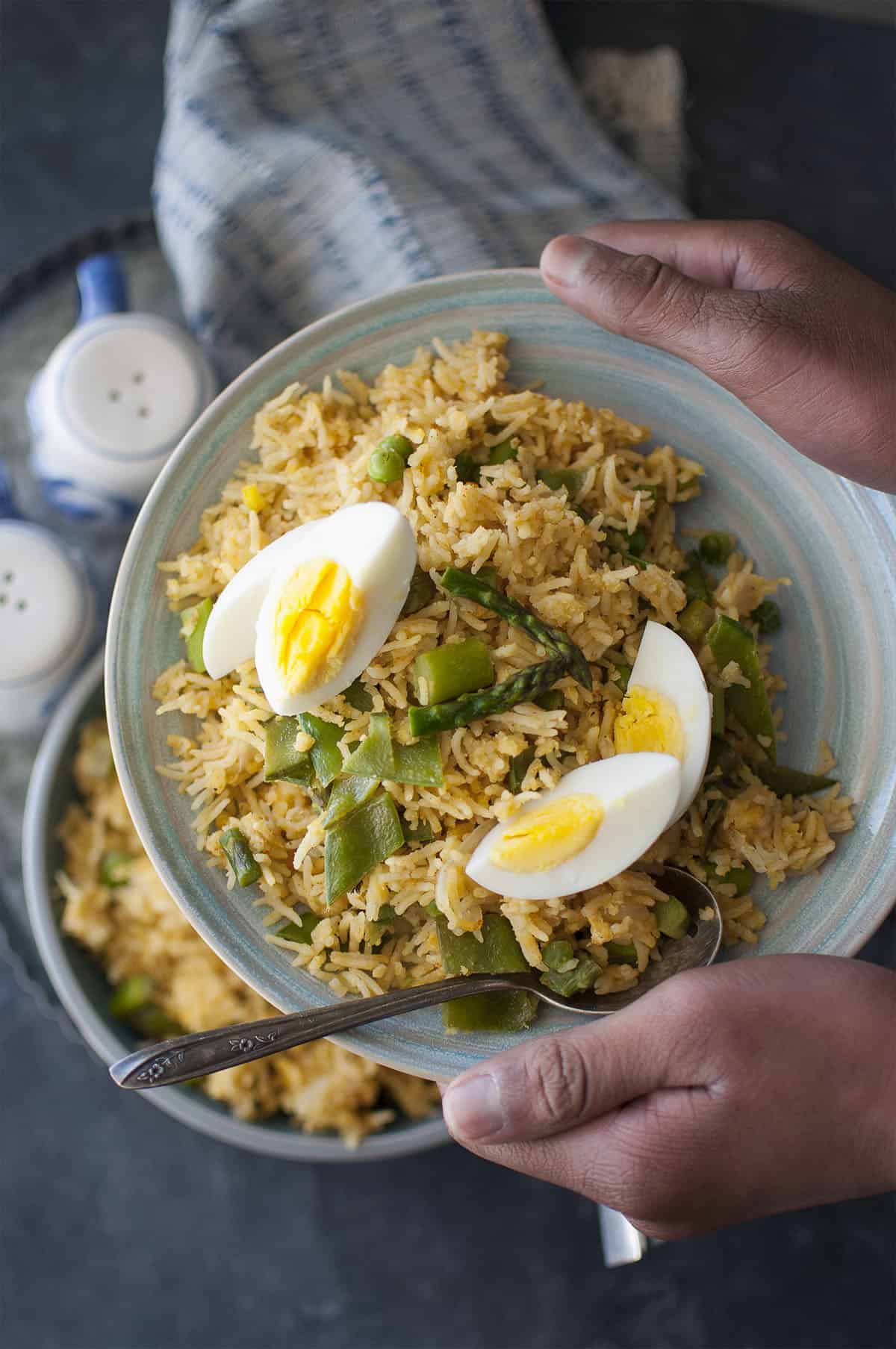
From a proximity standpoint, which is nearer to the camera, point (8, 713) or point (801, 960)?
point (801, 960)

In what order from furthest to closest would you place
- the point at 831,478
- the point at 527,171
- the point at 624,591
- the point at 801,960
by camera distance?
the point at 527,171 < the point at 831,478 < the point at 624,591 < the point at 801,960

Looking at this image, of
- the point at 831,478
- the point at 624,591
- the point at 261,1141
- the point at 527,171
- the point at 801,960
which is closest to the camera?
the point at 801,960

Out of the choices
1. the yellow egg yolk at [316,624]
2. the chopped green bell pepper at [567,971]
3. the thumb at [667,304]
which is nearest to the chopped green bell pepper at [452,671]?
the yellow egg yolk at [316,624]

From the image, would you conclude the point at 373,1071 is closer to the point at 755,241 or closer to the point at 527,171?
the point at 755,241

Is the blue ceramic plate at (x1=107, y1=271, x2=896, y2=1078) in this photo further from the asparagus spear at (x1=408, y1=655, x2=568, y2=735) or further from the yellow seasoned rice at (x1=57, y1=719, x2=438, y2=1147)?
the yellow seasoned rice at (x1=57, y1=719, x2=438, y2=1147)

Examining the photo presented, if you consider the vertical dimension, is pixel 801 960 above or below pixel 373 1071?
above

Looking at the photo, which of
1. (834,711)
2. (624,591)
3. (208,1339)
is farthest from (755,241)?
(208,1339)

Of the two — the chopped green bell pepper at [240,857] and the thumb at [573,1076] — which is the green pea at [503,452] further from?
the thumb at [573,1076]
